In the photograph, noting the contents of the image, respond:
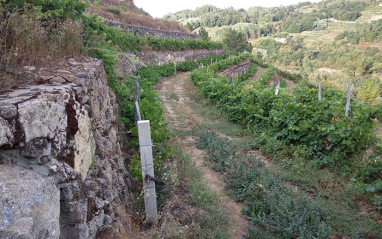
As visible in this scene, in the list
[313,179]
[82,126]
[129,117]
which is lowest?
[313,179]

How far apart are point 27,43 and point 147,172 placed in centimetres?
224

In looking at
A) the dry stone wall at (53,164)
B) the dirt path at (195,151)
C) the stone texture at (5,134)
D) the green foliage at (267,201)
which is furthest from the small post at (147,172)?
the stone texture at (5,134)

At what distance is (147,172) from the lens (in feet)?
12.8

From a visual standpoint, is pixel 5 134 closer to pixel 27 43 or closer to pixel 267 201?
pixel 27 43

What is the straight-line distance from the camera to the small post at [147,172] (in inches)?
149

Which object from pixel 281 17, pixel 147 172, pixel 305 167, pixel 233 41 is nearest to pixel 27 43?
pixel 147 172

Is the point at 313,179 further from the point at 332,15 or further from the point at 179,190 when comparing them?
the point at 332,15

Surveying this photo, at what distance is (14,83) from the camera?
8.70 ft

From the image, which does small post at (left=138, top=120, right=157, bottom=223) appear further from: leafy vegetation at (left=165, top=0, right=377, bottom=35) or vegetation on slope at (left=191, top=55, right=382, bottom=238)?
leafy vegetation at (left=165, top=0, right=377, bottom=35)

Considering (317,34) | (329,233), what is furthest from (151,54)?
(317,34)

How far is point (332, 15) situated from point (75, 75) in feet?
572

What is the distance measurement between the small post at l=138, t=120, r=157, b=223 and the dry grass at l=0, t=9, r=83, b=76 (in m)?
1.59

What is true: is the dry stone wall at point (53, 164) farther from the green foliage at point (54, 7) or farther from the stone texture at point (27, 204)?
the green foliage at point (54, 7)

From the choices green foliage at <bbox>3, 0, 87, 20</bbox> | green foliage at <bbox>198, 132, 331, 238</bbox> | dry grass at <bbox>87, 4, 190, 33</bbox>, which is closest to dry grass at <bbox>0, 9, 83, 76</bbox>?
green foliage at <bbox>3, 0, 87, 20</bbox>
